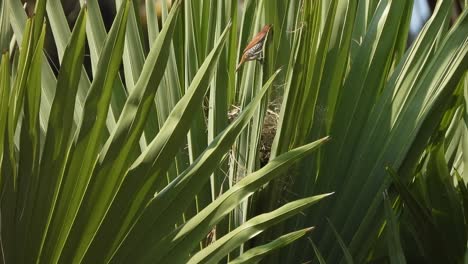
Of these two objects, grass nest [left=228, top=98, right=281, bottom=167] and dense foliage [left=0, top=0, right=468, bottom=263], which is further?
grass nest [left=228, top=98, right=281, bottom=167]

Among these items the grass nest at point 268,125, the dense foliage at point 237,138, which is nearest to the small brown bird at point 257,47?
the dense foliage at point 237,138

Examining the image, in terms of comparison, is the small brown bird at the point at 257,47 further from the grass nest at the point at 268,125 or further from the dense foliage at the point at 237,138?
the grass nest at the point at 268,125

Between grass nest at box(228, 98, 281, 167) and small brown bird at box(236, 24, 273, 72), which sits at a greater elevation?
small brown bird at box(236, 24, 273, 72)

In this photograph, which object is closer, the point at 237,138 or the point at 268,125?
the point at 237,138

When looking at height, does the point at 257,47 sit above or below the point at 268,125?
above

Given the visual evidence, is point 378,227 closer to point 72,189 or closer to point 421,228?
point 421,228

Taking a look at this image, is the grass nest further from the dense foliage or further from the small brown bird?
the small brown bird

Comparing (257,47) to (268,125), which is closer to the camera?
(257,47)

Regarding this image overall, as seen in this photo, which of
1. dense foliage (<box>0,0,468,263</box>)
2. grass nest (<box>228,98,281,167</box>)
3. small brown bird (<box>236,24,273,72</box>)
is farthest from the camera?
grass nest (<box>228,98,281,167</box>)

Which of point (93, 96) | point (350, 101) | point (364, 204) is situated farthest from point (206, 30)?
point (93, 96)

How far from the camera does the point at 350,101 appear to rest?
2115 millimetres

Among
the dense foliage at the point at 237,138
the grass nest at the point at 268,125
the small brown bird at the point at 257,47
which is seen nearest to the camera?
the dense foliage at the point at 237,138

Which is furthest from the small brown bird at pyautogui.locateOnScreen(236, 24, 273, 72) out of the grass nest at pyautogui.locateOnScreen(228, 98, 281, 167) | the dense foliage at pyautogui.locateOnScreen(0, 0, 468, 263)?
the grass nest at pyautogui.locateOnScreen(228, 98, 281, 167)

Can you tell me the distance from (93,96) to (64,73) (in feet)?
0.19
